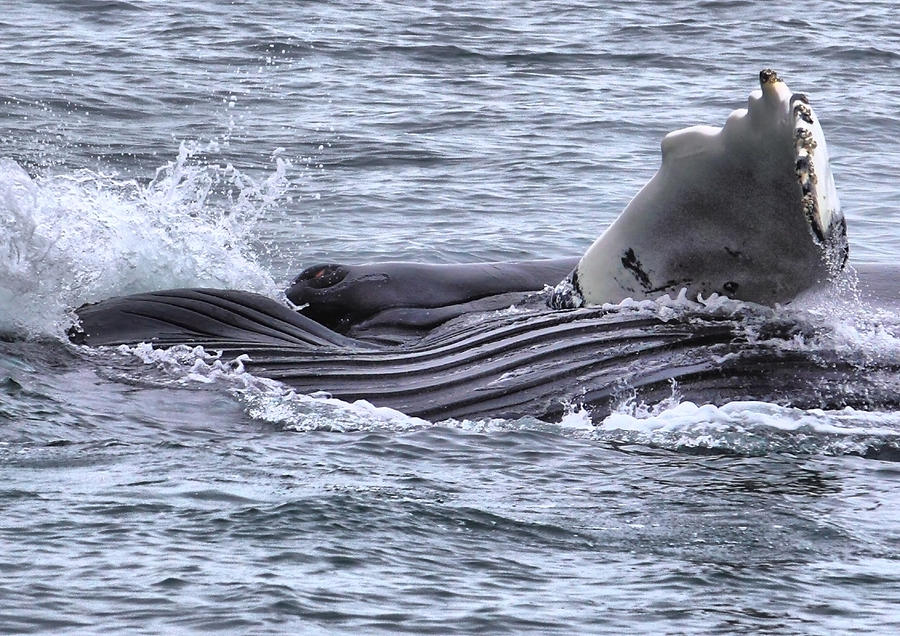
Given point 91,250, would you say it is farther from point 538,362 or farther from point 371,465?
point 371,465

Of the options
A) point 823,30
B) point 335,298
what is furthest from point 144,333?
point 823,30

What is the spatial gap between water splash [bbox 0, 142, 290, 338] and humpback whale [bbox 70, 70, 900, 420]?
297 millimetres

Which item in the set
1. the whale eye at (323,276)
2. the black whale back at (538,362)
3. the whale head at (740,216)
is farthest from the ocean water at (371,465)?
the whale head at (740,216)

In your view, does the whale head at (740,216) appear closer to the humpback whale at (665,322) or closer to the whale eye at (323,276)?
the humpback whale at (665,322)

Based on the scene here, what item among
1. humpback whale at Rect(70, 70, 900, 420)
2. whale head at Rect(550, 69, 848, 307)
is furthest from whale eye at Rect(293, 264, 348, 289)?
whale head at Rect(550, 69, 848, 307)

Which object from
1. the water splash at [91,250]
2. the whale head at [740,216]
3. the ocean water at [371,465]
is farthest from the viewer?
the water splash at [91,250]

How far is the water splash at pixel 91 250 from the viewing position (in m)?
8.83

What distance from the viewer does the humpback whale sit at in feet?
25.2

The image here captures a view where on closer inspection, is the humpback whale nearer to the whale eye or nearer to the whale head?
the whale head

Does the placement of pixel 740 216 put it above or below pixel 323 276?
above

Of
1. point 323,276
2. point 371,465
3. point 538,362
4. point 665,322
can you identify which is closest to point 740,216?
point 665,322

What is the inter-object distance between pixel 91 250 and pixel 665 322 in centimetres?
370

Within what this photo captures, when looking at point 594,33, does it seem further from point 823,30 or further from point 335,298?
point 335,298

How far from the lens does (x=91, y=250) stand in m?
9.96
